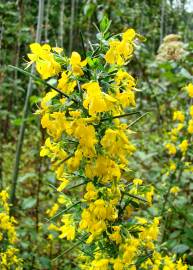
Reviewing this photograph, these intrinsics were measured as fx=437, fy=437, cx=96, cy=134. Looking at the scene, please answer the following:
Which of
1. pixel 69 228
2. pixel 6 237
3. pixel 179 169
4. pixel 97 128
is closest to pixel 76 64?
pixel 97 128

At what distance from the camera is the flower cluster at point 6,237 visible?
7.13ft

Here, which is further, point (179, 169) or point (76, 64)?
point (179, 169)

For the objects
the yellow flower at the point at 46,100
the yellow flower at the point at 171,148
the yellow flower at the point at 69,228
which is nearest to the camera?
the yellow flower at the point at 46,100

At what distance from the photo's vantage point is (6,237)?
2324mm

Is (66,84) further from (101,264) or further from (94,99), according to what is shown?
(101,264)

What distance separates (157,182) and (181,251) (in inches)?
50.6

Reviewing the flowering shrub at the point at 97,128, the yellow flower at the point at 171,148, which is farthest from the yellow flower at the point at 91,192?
the yellow flower at the point at 171,148

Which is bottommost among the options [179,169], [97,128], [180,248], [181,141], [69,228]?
[180,248]

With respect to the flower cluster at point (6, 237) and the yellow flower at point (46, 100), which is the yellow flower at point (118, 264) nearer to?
the yellow flower at point (46, 100)

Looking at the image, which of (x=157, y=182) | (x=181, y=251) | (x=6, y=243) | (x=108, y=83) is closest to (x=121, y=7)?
(x=157, y=182)

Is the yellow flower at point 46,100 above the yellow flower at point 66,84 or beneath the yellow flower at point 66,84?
beneath

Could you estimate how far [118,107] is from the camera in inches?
55.7

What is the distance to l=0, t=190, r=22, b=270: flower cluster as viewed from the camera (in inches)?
85.6

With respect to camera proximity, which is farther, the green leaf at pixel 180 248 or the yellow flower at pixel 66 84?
the green leaf at pixel 180 248
